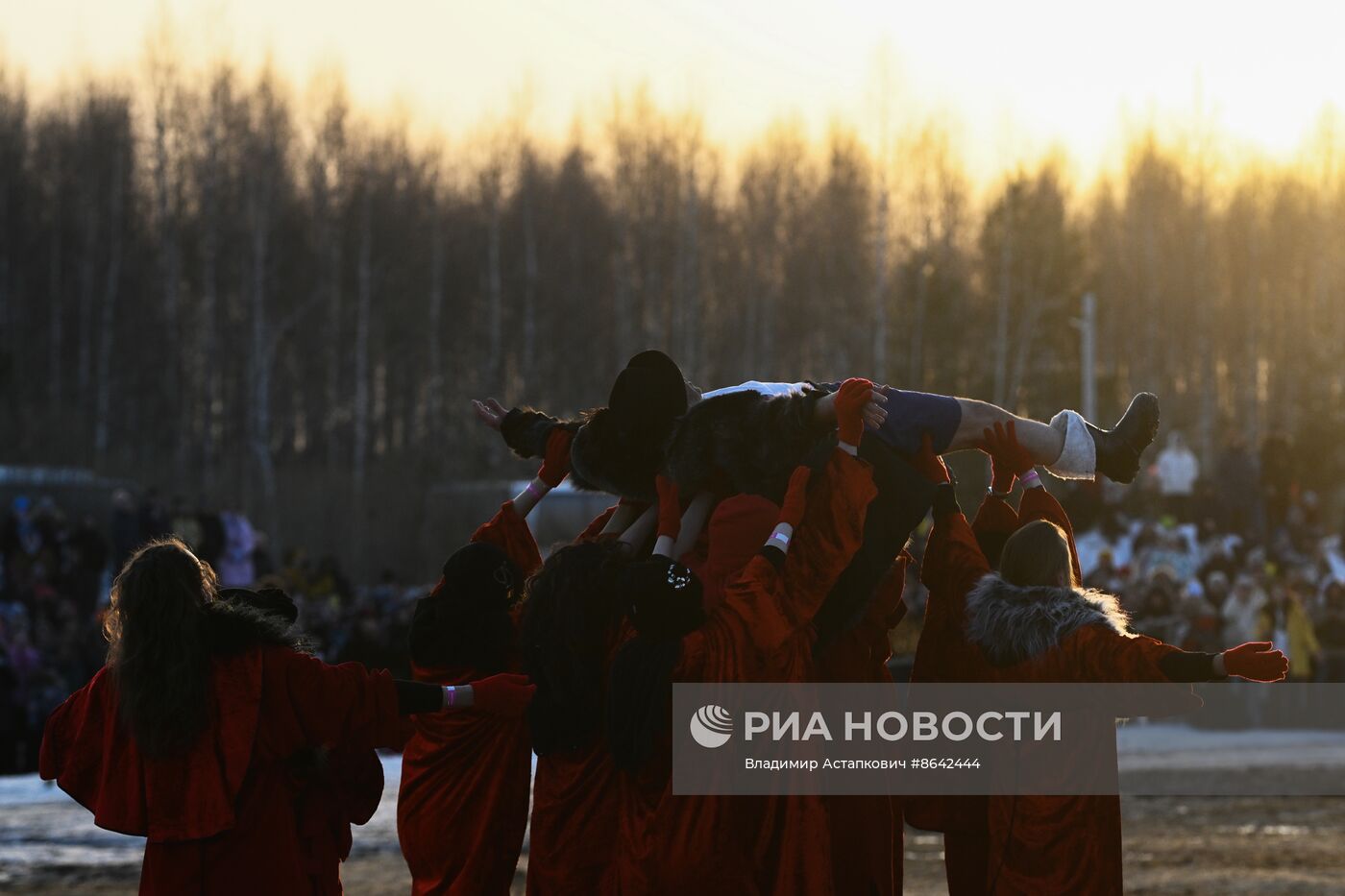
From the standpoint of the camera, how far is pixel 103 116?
152ft

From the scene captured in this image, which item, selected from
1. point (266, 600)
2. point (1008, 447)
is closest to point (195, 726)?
point (266, 600)

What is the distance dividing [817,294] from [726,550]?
45.6 meters

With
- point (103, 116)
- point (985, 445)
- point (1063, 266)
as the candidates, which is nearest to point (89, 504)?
point (103, 116)

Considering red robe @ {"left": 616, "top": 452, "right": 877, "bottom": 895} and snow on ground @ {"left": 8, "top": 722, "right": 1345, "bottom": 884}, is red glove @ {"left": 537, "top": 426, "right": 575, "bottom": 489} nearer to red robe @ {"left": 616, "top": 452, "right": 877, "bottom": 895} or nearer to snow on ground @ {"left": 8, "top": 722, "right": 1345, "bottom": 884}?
red robe @ {"left": 616, "top": 452, "right": 877, "bottom": 895}

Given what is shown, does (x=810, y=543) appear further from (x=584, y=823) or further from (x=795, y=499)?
(x=584, y=823)

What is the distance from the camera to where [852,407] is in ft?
18.0

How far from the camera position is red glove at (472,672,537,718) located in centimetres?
532

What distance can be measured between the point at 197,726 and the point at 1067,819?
257cm

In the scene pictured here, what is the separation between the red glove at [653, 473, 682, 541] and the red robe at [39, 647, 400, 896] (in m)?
1.06

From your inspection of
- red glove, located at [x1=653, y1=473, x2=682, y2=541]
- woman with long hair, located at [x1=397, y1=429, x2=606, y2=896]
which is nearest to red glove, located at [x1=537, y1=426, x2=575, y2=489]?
woman with long hair, located at [x1=397, y1=429, x2=606, y2=896]

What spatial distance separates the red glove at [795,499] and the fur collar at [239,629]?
1.43m

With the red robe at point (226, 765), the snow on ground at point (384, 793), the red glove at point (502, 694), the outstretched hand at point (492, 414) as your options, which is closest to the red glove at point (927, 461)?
the red glove at point (502, 694)

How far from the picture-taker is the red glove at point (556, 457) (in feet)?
21.1

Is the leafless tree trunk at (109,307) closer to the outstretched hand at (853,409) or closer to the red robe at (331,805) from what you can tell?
the red robe at (331,805)
